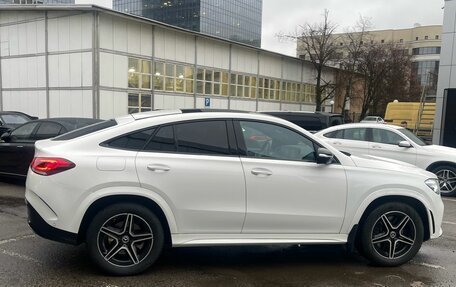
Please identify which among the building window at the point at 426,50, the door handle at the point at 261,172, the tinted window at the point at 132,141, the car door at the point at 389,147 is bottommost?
the car door at the point at 389,147

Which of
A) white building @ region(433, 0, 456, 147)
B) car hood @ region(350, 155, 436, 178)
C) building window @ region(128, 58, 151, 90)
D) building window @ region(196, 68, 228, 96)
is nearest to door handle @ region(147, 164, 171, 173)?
car hood @ region(350, 155, 436, 178)

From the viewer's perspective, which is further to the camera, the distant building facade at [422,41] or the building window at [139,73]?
the distant building facade at [422,41]

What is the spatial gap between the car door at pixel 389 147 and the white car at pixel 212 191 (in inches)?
201

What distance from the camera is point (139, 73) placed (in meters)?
25.0

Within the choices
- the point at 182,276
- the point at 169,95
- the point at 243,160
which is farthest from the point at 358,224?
the point at 169,95

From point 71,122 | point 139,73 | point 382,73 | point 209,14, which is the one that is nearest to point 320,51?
point 382,73

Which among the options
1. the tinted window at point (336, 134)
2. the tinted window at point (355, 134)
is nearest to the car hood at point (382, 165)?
the tinted window at point (355, 134)

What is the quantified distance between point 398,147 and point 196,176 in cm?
696

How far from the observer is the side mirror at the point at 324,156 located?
4402 millimetres

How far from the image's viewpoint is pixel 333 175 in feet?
14.6

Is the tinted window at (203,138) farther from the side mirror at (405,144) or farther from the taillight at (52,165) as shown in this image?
the side mirror at (405,144)

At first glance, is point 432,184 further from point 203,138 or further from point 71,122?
point 71,122

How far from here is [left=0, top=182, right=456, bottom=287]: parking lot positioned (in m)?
4.13

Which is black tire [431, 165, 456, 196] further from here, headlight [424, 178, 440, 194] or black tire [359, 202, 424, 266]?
black tire [359, 202, 424, 266]
